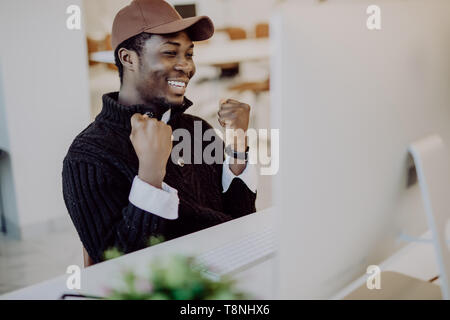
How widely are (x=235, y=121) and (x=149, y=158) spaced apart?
1.36 feet

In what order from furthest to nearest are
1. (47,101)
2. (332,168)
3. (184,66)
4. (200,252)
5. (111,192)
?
(47,101) < (184,66) < (111,192) < (200,252) < (332,168)

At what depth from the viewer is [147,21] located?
1.53 m

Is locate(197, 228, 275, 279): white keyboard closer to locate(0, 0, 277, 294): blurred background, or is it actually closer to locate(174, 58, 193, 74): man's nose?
locate(0, 0, 277, 294): blurred background

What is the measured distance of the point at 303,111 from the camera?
61 cm

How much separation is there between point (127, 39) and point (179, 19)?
0.18 metres

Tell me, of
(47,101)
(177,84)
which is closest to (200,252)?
(177,84)

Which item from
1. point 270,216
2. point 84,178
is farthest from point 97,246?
point 270,216

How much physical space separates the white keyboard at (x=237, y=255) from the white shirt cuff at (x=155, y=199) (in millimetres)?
356

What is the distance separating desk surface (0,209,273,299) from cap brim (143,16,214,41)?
661 millimetres

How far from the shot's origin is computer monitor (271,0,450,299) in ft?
1.99

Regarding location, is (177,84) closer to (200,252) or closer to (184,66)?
(184,66)

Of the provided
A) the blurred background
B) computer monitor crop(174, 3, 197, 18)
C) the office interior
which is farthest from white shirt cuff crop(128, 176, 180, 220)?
computer monitor crop(174, 3, 197, 18)

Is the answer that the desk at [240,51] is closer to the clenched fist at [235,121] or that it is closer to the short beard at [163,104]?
the clenched fist at [235,121]

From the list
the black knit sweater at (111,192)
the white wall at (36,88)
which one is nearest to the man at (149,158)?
the black knit sweater at (111,192)
